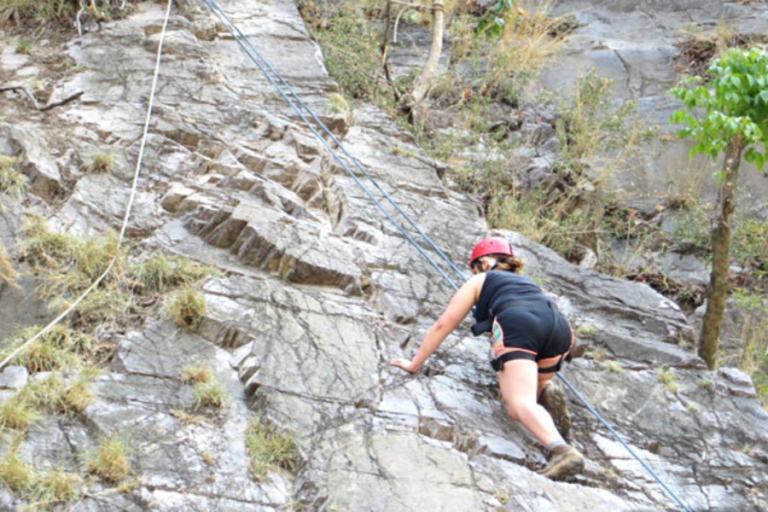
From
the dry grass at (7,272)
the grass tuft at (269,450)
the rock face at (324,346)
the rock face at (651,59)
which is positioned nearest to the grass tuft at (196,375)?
the rock face at (324,346)

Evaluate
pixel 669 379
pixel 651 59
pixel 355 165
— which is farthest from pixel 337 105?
Result: pixel 651 59

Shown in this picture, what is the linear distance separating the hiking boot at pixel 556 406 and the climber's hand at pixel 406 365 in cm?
73

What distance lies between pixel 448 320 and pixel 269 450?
1272 mm

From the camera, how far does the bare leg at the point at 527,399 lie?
4469mm

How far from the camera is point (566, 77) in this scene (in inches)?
455

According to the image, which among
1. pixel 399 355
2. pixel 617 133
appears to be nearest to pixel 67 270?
pixel 399 355

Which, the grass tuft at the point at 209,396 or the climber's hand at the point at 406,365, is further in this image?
the climber's hand at the point at 406,365

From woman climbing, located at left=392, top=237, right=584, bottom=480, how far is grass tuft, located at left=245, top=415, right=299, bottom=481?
101 centimetres

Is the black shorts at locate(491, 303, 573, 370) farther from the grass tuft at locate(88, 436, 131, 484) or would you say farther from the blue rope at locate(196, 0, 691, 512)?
the grass tuft at locate(88, 436, 131, 484)

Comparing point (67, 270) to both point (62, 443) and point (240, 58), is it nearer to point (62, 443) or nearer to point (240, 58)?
point (62, 443)

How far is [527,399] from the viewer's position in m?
4.55

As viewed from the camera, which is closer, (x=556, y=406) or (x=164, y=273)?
(x=556, y=406)

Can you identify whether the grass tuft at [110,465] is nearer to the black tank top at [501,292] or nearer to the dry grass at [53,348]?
the dry grass at [53,348]

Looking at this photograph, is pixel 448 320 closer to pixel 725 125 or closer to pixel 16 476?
pixel 16 476
